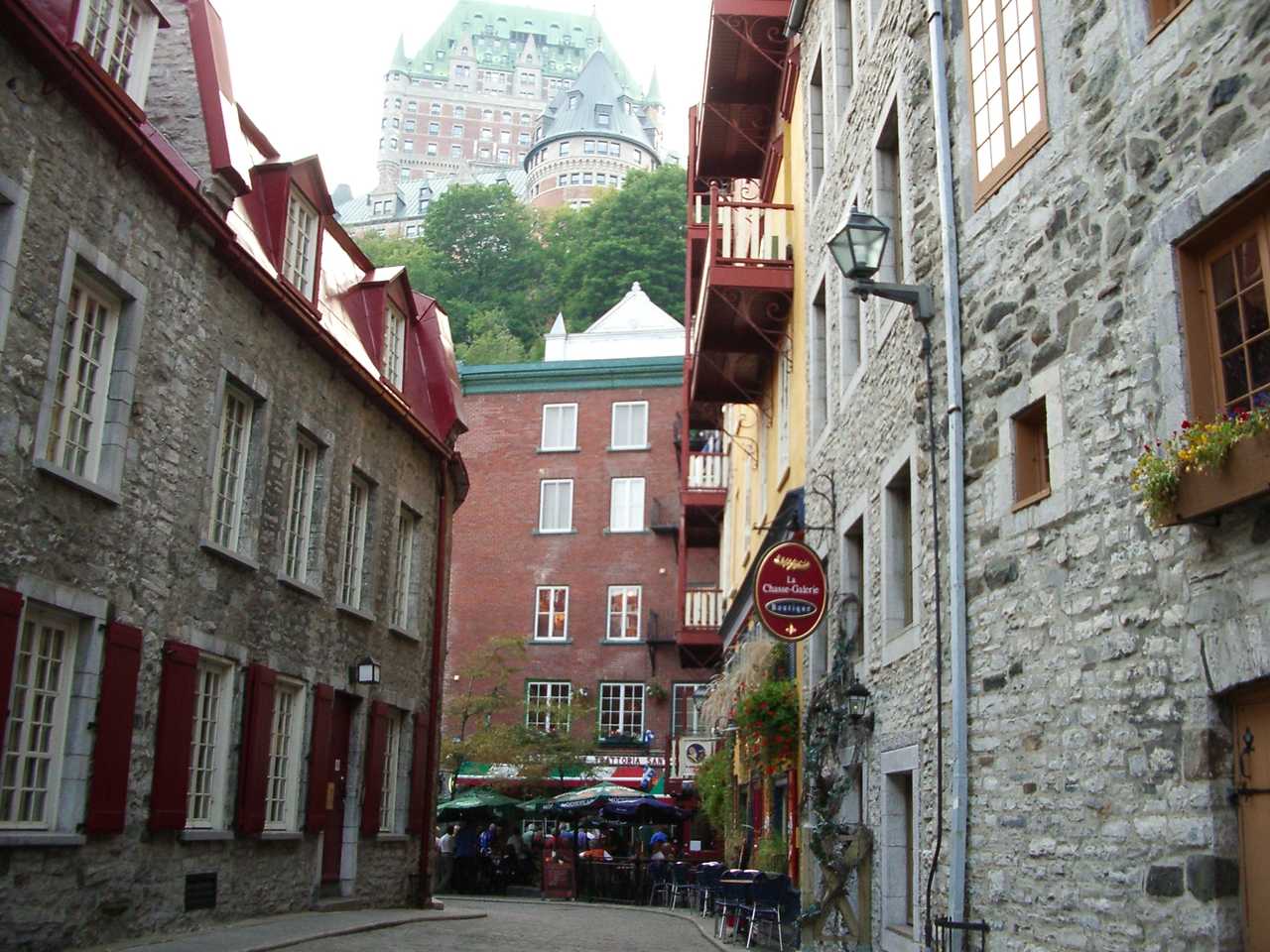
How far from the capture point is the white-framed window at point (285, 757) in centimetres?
1496

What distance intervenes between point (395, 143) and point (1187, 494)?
16095 centimetres

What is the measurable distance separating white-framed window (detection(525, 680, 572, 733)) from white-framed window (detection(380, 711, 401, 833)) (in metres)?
15.8

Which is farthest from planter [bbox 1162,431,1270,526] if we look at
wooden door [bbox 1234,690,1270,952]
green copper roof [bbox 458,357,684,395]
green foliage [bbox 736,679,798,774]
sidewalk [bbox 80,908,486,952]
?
green copper roof [bbox 458,357,684,395]

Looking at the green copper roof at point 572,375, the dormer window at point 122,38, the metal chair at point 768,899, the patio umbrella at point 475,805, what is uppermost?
the green copper roof at point 572,375

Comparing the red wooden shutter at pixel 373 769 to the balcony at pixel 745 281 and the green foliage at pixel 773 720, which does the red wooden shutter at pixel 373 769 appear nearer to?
the green foliage at pixel 773 720

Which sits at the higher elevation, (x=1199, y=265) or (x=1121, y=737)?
(x=1199, y=265)

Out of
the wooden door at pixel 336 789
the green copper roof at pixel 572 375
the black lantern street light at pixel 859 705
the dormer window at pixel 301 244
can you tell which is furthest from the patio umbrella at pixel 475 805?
the black lantern street light at pixel 859 705

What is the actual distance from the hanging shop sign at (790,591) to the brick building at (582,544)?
2363cm

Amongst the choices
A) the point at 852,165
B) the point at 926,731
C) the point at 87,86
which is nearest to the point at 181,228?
the point at 87,86

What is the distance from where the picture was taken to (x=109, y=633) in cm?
1097

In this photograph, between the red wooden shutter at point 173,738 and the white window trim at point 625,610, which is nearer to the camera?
the red wooden shutter at point 173,738

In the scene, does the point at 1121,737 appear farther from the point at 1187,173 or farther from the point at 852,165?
the point at 852,165

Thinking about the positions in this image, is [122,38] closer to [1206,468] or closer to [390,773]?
[1206,468]

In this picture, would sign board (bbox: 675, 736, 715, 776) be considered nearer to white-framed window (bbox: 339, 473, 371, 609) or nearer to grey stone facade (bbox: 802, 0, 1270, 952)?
white-framed window (bbox: 339, 473, 371, 609)
